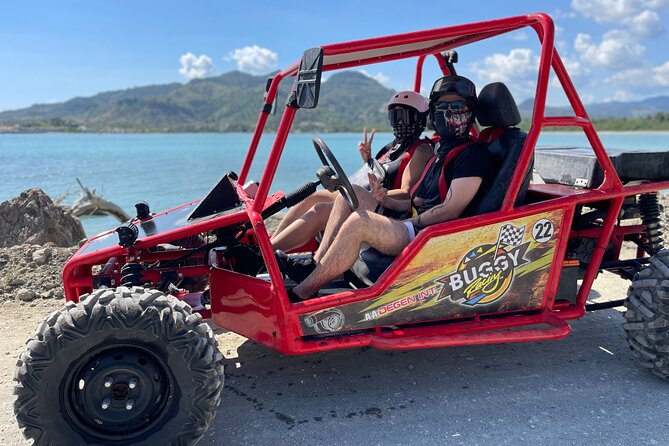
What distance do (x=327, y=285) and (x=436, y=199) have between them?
0.97 meters

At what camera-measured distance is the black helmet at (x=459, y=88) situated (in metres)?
3.94

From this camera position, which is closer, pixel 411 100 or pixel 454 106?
pixel 454 106

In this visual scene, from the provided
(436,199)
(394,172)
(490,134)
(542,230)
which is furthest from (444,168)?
(394,172)

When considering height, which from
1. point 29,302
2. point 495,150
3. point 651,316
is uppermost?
point 495,150

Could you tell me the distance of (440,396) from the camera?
143 inches

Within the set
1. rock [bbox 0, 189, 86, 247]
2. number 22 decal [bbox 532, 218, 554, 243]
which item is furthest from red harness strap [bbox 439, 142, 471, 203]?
rock [bbox 0, 189, 86, 247]

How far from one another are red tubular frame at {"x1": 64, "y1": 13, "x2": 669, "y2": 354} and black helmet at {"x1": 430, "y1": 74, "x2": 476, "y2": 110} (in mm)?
422

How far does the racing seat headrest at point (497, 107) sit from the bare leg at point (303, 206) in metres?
1.46

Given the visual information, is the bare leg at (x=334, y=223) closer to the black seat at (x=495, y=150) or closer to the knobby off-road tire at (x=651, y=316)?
the black seat at (x=495, y=150)

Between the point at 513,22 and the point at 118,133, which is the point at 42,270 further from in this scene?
the point at 118,133

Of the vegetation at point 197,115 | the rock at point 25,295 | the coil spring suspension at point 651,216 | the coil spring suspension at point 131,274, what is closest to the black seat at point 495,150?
the coil spring suspension at point 651,216

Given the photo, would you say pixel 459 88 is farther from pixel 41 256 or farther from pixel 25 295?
pixel 41 256

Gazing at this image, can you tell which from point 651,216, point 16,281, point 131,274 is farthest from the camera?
point 16,281

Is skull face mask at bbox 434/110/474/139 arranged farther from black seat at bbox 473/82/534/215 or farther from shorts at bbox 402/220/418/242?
shorts at bbox 402/220/418/242
